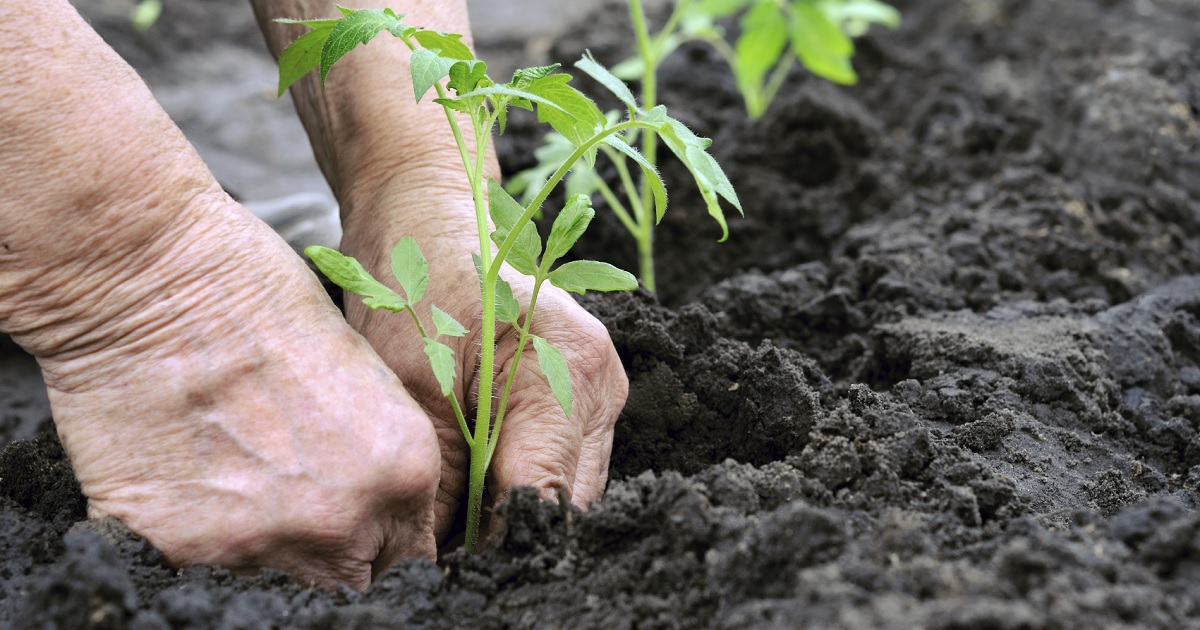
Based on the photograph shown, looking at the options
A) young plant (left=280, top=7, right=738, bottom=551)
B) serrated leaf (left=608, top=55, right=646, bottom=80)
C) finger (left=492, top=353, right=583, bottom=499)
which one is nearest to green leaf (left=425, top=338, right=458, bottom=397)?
young plant (left=280, top=7, right=738, bottom=551)

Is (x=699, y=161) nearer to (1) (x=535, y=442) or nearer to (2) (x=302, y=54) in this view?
(1) (x=535, y=442)

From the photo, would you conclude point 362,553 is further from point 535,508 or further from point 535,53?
point 535,53

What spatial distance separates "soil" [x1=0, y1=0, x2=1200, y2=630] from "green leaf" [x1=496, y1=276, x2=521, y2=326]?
0.27 meters

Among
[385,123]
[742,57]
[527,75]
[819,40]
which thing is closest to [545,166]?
[385,123]

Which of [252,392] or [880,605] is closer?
[880,605]

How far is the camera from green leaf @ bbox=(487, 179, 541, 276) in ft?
4.66

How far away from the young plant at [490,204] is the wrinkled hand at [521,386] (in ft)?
0.19

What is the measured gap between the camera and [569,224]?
141 centimetres

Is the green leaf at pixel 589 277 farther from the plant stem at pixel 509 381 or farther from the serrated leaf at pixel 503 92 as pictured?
the serrated leaf at pixel 503 92

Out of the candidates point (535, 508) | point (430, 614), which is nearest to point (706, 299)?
point (535, 508)

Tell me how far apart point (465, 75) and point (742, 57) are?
157 centimetres

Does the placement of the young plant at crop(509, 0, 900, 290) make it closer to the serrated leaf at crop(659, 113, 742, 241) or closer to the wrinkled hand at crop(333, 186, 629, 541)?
the wrinkled hand at crop(333, 186, 629, 541)

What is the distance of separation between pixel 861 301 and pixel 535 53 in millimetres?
2396

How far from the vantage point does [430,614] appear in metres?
1.27
